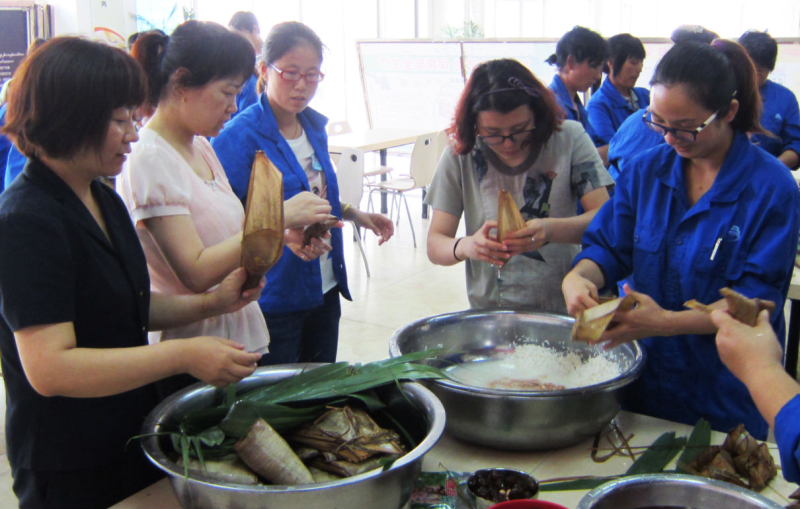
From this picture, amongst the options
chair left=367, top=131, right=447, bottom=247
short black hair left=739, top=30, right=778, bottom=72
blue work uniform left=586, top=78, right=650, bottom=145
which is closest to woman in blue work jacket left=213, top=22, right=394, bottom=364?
blue work uniform left=586, top=78, right=650, bottom=145

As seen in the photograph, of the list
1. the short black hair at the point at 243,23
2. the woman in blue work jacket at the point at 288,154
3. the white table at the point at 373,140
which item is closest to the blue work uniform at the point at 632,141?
the woman in blue work jacket at the point at 288,154

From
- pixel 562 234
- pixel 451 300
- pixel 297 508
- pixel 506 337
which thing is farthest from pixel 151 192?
pixel 451 300

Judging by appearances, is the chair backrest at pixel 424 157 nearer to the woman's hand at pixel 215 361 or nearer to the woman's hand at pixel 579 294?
the woman's hand at pixel 579 294

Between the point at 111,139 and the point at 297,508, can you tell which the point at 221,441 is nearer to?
the point at 297,508

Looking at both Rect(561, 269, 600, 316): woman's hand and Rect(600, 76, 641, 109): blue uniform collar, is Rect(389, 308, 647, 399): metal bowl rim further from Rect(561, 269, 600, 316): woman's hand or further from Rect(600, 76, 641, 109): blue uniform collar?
Rect(600, 76, 641, 109): blue uniform collar

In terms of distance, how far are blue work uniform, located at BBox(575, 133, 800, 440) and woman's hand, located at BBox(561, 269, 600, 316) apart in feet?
0.41

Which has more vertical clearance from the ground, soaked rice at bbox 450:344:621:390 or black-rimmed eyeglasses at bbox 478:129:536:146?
black-rimmed eyeglasses at bbox 478:129:536:146

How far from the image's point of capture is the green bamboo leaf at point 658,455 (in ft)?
3.98

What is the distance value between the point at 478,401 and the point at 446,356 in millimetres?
364

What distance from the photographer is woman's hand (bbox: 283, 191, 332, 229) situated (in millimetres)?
1514

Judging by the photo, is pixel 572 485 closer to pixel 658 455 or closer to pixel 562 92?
pixel 658 455

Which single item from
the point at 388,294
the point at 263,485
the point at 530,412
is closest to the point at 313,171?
the point at 530,412

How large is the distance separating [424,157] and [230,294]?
15.1ft

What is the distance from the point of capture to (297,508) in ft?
3.12
